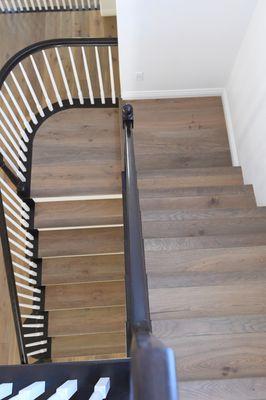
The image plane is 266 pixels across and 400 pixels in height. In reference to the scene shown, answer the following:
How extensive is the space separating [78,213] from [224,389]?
204 centimetres

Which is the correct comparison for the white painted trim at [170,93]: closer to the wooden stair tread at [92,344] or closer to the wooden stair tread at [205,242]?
the wooden stair tread at [205,242]

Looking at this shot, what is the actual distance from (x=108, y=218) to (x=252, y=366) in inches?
72.3

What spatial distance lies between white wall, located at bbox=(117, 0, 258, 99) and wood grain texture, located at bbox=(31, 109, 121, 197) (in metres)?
0.48

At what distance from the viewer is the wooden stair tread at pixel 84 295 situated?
342cm

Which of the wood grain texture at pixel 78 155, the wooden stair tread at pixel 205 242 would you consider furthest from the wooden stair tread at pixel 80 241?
the wooden stair tread at pixel 205 242

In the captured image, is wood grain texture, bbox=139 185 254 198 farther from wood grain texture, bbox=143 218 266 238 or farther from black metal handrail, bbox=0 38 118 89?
black metal handrail, bbox=0 38 118 89

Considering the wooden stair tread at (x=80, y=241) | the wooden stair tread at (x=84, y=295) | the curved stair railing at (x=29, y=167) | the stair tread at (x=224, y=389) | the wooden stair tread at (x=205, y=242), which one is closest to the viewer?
the stair tread at (x=224, y=389)

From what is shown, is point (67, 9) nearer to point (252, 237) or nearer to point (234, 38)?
point (234, 38)

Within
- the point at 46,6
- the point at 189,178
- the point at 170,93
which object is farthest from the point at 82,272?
the point at 46,6

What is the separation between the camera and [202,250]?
224 centimetres

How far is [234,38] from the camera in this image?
2984 mm

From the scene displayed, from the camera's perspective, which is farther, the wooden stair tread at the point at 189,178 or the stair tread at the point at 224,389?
the wooden stair tread at the point at 189,178

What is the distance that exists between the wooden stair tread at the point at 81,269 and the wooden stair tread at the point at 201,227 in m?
1.00

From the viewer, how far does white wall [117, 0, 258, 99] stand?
2.72 m
